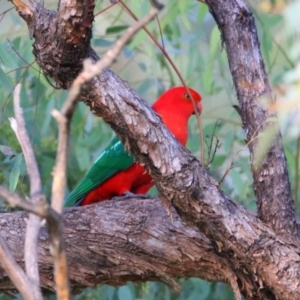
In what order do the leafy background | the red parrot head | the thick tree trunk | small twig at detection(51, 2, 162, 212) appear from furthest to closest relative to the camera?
the red parrot head, the leafy background, the thick tree trunk, small twig at detection(51, 2, 162, 212)

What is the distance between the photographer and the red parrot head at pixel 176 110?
2793mm

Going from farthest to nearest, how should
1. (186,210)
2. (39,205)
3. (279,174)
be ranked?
(279,174)
(186,210)
(39,205)

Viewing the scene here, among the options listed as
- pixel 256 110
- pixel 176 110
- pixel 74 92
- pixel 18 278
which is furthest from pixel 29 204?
pixel 176 110

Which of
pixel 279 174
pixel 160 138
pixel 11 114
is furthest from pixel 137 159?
pixel 11 114

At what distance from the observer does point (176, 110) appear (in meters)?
2.87

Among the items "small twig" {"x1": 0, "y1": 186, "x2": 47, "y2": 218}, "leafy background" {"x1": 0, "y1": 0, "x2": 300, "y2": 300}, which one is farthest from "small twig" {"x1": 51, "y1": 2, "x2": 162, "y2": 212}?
"leafy background" {"x1": 0, "y1": 0, "x2": 300, "y2": 300}

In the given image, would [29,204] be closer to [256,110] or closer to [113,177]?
[256,110]

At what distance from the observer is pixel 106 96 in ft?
5.37

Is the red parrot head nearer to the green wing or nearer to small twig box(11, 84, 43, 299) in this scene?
the green wing

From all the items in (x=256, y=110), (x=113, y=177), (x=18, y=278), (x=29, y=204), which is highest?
(x=256, y=110)

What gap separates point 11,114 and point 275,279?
5.20 feet

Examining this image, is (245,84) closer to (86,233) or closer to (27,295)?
(86,233)

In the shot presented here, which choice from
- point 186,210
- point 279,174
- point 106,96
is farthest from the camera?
point 279,174

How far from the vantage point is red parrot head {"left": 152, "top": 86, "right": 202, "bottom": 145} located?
2793 mm
